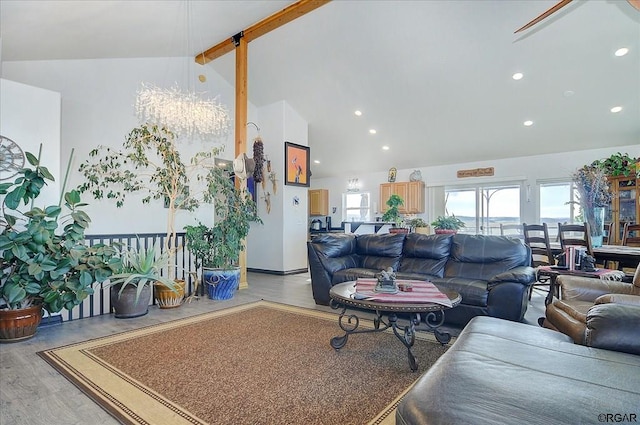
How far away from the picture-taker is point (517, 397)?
3.66ft

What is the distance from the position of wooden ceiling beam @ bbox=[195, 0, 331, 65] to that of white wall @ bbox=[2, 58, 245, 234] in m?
0.47

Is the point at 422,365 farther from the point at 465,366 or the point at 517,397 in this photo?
the point at 517,397

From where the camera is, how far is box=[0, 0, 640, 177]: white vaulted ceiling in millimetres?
4227

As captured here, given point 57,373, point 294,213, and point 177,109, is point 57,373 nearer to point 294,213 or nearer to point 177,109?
point 177,109

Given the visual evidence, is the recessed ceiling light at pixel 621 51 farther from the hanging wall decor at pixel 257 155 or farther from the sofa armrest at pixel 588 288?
the hanging wall decor at pixel 257 155

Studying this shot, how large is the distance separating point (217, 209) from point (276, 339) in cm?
247

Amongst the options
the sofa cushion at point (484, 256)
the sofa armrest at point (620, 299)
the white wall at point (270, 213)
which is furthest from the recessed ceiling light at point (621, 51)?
the white wall at point (270, 213)

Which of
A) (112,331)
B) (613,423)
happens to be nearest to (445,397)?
(613,423)

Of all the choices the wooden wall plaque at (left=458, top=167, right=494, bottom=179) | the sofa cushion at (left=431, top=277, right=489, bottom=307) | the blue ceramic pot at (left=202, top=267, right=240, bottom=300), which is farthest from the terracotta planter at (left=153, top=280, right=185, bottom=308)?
the wooden wall plaque at (left=458, top=167, right=494, bottom=179)

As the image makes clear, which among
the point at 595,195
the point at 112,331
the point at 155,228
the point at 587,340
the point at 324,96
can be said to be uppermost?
the point at 324,96

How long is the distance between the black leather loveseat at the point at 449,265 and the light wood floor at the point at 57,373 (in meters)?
0.59

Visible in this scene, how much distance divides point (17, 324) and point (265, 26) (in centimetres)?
501

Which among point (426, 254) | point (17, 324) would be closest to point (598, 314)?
point (426, 254)

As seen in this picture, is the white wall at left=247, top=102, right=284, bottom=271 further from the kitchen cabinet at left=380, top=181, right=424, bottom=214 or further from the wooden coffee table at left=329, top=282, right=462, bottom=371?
the wooden coffee table at left=329, top=282, right=462, bottom=371
